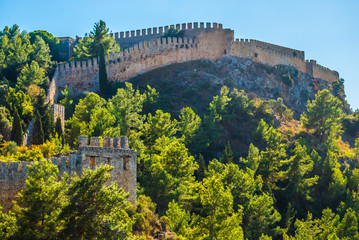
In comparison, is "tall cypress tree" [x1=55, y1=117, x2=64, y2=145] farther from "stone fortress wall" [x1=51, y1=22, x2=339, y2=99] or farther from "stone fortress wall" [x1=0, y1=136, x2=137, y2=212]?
"stone fortress wall" [x1=51, y1=22, x2=339, y2=99]

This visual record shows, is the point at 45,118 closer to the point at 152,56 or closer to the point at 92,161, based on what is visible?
the point at 92,161

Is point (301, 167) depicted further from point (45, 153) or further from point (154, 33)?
point (154, 33)

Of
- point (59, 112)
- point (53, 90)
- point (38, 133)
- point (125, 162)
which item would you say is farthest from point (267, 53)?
point (125, 162)

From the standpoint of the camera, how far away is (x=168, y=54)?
69.1m

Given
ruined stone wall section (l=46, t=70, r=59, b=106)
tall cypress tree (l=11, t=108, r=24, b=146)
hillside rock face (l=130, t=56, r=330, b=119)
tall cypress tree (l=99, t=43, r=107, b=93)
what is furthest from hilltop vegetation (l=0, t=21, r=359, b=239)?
ruined stone wall section (l=46, t=70, r=59, b=106)

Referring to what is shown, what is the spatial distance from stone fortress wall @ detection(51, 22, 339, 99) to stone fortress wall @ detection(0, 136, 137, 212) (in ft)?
90.7

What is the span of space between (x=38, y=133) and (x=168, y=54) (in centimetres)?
3051

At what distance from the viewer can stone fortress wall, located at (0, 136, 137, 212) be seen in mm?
27078

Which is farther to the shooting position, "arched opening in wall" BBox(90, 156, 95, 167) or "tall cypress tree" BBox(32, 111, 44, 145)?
"tall cypress tree" BBox(32, 111, 44, 145)

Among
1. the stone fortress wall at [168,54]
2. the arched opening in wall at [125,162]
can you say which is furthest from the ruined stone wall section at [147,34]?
the arched opening in wall at [125,162]

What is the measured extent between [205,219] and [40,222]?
1480 cm

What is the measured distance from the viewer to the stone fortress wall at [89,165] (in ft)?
88.8

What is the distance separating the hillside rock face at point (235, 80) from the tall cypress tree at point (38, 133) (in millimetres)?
21678

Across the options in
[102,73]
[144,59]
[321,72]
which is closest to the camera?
[102,73]
